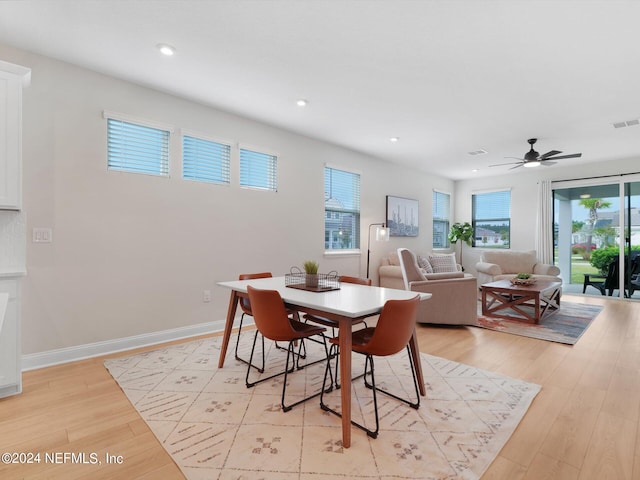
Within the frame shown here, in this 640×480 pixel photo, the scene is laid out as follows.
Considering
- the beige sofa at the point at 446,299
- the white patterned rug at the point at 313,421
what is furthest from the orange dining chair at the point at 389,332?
the beige sofa at the point at 446,299

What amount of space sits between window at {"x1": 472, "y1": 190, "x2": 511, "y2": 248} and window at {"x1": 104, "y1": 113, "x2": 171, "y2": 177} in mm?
7226

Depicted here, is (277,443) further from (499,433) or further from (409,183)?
(409,183)

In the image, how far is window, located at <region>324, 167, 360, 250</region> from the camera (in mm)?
5266

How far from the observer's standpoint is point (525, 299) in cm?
450

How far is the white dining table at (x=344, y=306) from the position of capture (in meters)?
1.79

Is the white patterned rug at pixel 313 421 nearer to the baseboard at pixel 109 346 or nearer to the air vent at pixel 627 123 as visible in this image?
the baseboard at pixel 109 346

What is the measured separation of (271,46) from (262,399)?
2.74 meters

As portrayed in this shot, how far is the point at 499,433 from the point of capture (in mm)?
1901

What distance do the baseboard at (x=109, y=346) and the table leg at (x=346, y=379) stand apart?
2473mm

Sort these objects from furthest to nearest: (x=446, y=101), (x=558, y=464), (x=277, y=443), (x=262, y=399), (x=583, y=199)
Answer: (x=583, y=199) → (x=446, y=101) → (x=262, y=399) → (x=277, y=443) → (x=558, y=464)

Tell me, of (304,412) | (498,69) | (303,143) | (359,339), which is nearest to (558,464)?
(359,339)

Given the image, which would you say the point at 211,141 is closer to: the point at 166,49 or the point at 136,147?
the point at 136,147

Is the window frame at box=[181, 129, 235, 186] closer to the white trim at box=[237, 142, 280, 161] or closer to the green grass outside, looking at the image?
the white trim at box=[237, 142, 280, 161]

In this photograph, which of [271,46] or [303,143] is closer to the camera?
[271,46]
